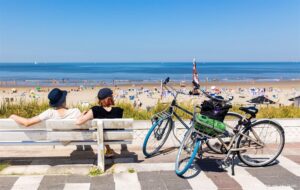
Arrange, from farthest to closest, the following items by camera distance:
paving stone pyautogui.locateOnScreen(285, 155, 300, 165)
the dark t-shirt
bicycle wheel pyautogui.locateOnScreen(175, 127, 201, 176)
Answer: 1. paving stone pyautogui.locateOnScreen(285, 155, 300, 165)
2. the dark t-shirt
3. bicycle wheel pyautogui.locateOnScreen(175, 127, 201, 176)

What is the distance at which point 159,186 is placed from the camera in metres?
4.40

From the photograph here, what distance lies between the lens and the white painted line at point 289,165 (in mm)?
4997

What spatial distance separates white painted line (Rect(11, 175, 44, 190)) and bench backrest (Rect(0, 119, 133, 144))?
489 mm

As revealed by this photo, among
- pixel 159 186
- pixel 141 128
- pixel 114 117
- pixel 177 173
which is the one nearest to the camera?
pixel 159 186

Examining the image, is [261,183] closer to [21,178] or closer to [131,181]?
[131,181]

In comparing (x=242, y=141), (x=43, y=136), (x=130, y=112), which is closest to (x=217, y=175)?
(x=242, y=141)

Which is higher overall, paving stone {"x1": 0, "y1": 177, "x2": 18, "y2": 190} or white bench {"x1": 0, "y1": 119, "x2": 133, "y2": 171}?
white bench {"x1": 0, "y1": 119, "x2": 133, "y2": 171}

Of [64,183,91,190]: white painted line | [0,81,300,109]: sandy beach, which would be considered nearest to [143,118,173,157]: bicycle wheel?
[64,183,91,190]: white painted line

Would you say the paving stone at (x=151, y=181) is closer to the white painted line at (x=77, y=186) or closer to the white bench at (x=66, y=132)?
the white bench at (x=66, y=132)

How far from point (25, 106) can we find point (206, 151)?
403 cm

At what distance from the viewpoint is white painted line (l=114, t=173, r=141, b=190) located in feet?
14.3

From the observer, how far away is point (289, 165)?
5.26 meters

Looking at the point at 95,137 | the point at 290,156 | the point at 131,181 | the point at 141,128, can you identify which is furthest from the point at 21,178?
the point at 290,156

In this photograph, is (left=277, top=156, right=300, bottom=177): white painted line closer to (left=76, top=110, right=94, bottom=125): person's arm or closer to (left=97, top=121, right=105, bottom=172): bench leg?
(left=97, top=121, right=105, bottom=172): bench leg
